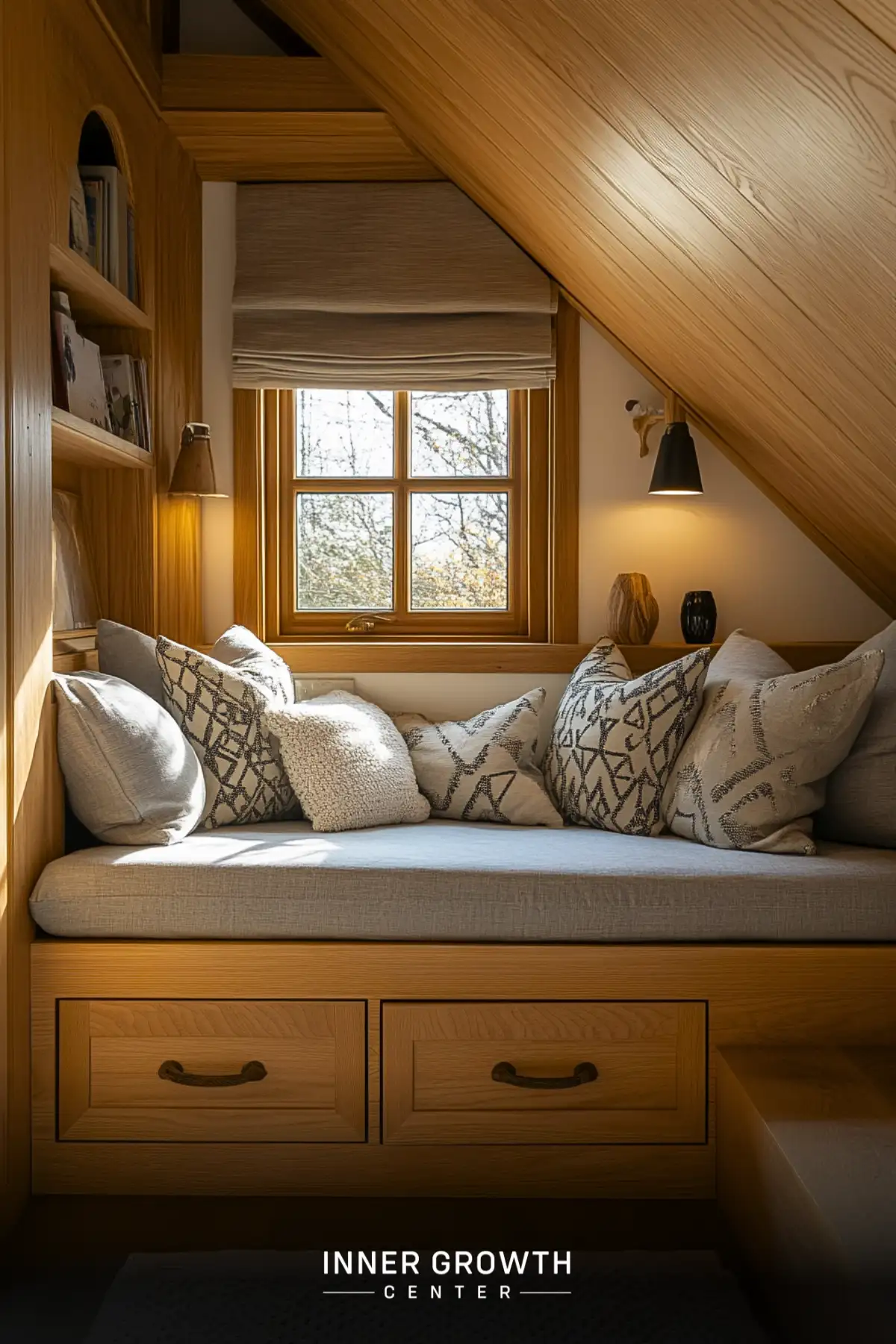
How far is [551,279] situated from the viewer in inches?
115

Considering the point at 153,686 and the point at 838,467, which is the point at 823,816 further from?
the point at 153,686

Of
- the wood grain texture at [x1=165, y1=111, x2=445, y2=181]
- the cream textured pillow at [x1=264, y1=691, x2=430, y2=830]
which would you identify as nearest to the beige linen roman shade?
the wood grain texture at [x1=165, y1=111, x2=445, y2=181]

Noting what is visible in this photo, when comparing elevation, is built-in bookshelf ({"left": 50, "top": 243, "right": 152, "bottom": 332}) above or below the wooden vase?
above

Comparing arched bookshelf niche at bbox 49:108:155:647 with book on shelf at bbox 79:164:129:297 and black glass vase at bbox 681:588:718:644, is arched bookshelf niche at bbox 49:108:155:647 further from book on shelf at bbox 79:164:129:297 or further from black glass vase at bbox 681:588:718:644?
black glass vase at bbox 681:588:718:644

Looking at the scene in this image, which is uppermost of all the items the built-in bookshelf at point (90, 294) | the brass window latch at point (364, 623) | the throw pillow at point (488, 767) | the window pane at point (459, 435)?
the built-in bookshelf at point (90, 294)

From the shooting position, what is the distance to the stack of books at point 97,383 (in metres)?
2.15

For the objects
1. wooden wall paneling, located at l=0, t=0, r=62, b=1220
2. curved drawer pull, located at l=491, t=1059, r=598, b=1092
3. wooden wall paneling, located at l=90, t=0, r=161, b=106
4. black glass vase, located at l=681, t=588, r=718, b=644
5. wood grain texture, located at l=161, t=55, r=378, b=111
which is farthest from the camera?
black glass vase, located at l=681, t=588, r=718, b=644

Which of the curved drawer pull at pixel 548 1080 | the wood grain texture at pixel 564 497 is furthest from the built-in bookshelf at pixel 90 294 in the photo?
the curved drawer pull at pixel 548 1080

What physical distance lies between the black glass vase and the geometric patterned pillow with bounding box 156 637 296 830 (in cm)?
113

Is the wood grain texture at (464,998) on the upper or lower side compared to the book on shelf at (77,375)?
lower

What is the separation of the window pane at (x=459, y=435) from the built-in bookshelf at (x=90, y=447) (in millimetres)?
800

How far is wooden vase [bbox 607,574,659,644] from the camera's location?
2.83 meters

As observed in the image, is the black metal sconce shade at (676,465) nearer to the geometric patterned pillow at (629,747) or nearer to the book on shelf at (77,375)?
the geometric patterned pillow at (629,747)

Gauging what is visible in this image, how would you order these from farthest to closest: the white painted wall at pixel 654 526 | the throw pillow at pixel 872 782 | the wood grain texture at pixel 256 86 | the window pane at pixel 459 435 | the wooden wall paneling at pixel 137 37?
the window pane at pixel 459 435 → the white painted wall at pixel 654 526 → the wood grain texture at pixel 256 86 → the wooden wall paneling at pixel 137 37 → the throw pillow at pixel 872 782
